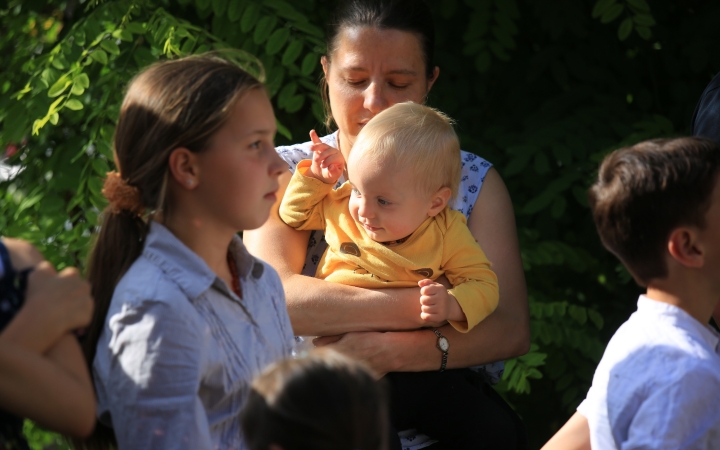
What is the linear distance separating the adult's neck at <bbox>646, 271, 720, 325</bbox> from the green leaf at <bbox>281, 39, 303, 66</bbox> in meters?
1.79

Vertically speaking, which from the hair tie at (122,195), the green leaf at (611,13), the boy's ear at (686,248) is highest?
the green leaf at (611,13)

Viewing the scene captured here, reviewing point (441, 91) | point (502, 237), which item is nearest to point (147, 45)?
point (441, 91)

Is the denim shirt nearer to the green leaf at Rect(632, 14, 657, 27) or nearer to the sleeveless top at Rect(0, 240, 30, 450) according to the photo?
the sleeveless top at Rect(0, 240, 30, 450)

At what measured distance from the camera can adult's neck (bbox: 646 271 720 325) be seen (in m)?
1.86

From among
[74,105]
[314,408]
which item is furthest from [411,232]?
[74,105]

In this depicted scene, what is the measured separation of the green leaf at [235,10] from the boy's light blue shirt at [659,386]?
1983mm

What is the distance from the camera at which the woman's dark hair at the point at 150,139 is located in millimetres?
1702

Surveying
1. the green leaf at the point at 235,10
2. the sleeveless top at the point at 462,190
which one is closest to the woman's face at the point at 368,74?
the sleeveless top at the point at 462,190

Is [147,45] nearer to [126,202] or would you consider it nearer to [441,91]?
[441,91]

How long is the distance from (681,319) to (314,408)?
92 centimetres

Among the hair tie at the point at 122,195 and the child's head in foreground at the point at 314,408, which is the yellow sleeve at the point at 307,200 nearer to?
the hair tie at the point at 122,195

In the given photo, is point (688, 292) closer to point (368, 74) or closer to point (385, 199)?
point (385, 199)

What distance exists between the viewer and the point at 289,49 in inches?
125

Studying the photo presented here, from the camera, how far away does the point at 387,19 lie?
2635 mm
